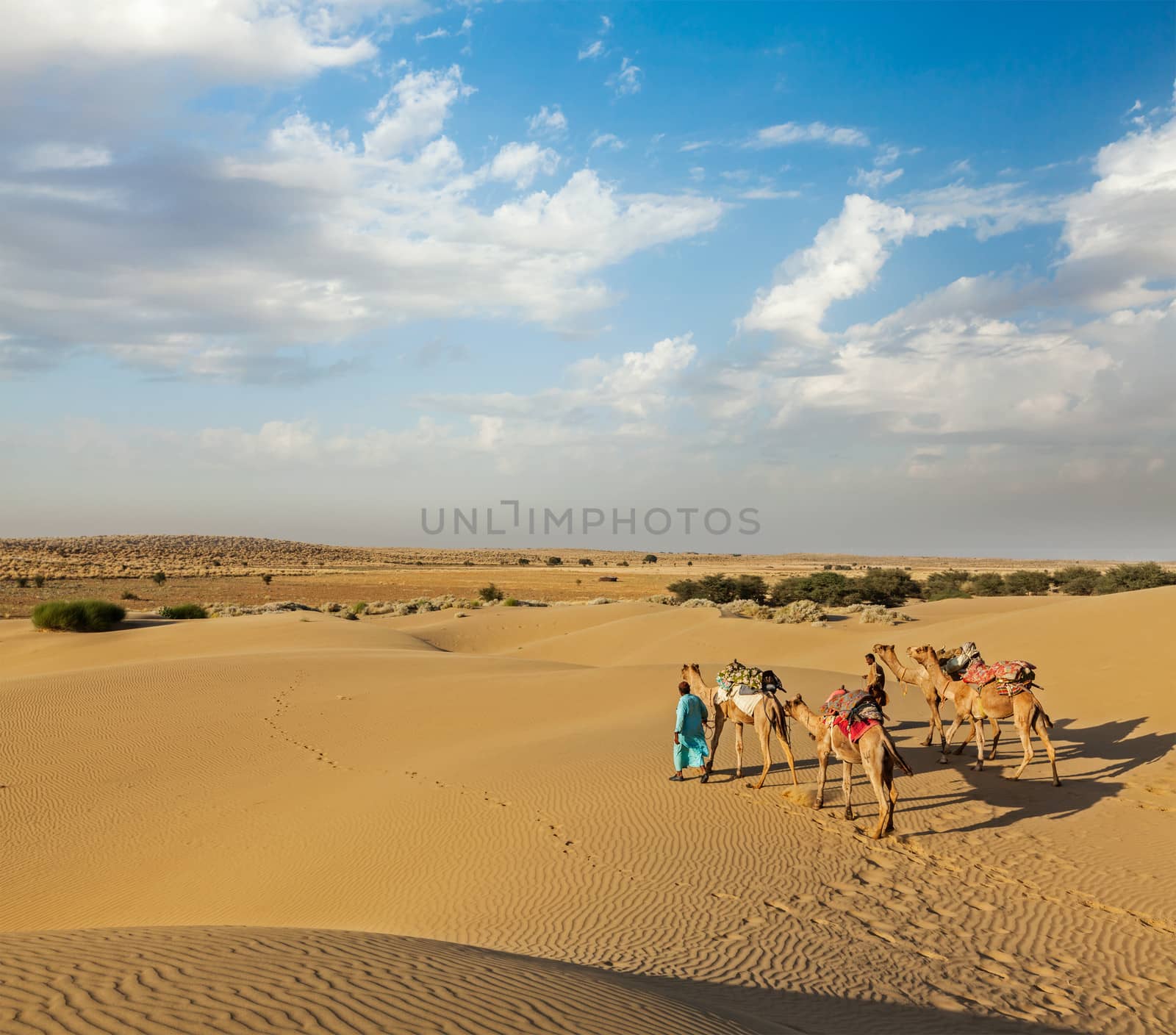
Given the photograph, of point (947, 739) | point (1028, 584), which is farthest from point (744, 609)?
point (947, 739)

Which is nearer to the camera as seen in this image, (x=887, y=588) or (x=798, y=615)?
(x=798, y=615)

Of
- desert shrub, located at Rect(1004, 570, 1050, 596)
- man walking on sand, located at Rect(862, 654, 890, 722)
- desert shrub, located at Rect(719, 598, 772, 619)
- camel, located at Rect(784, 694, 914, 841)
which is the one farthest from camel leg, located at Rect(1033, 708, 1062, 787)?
desert shrub, located at Rect(1004, 570, 1050, 596)

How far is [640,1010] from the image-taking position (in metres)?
5.07

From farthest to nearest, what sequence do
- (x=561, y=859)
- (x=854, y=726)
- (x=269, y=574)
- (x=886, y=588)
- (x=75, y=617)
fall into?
(x=269, y=574), (x=886, y=588), (x=75, y=617), (x=854, y=726), (x=561, y=859)

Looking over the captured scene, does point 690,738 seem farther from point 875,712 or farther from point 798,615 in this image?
point 798,615

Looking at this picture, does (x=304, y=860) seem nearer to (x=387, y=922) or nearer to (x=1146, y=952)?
(x=387, y=922)

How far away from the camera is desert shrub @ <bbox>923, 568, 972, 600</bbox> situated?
52.1 metres

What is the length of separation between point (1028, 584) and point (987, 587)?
2716 mm

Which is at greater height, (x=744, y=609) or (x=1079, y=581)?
(x=1079, y=581)

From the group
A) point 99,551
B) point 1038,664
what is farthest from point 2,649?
point 99,551

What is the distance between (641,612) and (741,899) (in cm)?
3160

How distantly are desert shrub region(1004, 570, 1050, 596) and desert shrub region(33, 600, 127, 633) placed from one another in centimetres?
4877

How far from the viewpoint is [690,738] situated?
41.3ft

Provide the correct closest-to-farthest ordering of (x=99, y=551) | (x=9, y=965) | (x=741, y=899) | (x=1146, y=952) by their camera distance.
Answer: (x=9, y=965)
(x=1146, y=952)
(x=741, y=899)
(x=99, y=551)
